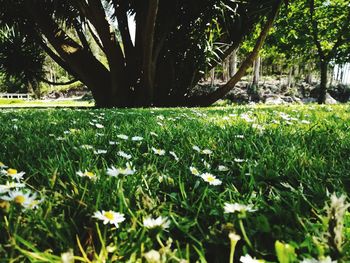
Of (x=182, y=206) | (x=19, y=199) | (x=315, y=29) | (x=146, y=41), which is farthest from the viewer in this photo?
(x=315, y=29)

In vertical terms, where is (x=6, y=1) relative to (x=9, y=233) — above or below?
above

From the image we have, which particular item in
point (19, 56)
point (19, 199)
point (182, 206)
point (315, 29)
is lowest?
point (182, 206)

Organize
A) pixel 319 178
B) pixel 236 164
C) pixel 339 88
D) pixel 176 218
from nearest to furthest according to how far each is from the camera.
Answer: pixel 176 218 → pixel 319 178 → pixel 236 164 → pixel 339 88

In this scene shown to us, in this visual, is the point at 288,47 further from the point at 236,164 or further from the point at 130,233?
the point at 130,233

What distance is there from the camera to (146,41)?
22.6 feet

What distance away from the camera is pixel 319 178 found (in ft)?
3.91

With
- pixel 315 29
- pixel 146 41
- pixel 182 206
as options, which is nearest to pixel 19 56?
pixel 146 41

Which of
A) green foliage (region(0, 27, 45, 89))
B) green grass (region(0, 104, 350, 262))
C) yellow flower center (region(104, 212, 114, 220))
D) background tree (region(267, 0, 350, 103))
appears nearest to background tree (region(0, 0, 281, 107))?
green foliage (region(0, 27, 45, 89))

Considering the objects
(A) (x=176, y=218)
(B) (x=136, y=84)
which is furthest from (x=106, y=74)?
(A) (x=176, y=218)

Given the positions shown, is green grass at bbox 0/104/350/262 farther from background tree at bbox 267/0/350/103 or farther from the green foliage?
background tree at bbox 267/0/350/103

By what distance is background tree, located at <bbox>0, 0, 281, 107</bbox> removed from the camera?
766cm

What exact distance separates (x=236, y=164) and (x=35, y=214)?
2.94 ft

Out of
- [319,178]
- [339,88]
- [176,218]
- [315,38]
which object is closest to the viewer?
[176,218]

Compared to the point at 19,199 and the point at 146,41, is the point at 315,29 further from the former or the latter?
Result: the point at 19,199
